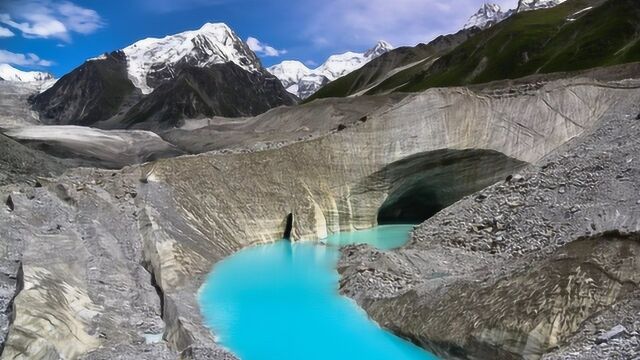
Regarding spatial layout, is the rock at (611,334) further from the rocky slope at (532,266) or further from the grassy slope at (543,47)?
→ the grassy slope at (543,47)

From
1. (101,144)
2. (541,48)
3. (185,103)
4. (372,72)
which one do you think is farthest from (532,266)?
Result: (372,72)

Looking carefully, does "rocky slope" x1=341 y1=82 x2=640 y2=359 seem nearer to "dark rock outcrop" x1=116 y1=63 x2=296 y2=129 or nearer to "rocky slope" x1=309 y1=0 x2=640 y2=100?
"rocky slope" x1=309 y1=0 x2=640 y2=100

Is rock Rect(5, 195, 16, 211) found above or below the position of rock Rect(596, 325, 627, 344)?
above

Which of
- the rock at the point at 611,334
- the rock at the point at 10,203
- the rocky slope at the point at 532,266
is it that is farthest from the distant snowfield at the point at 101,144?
the rock at the point at 611,334

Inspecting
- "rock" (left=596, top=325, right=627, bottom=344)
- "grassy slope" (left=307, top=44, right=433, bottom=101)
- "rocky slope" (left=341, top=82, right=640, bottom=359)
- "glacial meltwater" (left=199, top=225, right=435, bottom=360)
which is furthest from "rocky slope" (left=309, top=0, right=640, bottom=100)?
"rock" (left=596, top=325, right=627, bottom=344)

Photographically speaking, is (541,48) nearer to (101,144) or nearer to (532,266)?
(101,144)

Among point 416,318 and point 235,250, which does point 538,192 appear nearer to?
point 416,318
